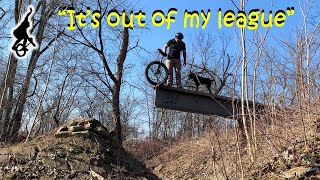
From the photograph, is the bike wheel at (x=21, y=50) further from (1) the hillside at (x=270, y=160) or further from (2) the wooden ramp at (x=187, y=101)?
(1) the hillside at (x=270, y=160)

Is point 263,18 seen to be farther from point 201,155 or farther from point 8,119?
point 8,119

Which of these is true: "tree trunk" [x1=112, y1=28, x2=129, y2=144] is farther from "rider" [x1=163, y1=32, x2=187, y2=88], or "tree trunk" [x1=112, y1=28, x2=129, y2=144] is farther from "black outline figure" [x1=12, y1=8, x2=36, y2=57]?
"black outline figure" [x1=12, y1=8, x2=36, y2=57]

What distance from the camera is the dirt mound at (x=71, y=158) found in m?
6.01

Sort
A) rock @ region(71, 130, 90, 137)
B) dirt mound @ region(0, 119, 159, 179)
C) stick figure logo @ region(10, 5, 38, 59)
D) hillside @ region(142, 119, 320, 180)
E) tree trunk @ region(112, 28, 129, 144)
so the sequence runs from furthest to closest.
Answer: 1. tree trunk @ region(112, 28, 129, 144)
2. stick figure logo @ region(10, 5, 38, 59)
3. rock @ region(71, 130, 90, 137)
4. dirt mound @ region(0, 119, 159, 179)
5. hillside @ region(142, 119, 320, 180)

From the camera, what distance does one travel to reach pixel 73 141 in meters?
7.01

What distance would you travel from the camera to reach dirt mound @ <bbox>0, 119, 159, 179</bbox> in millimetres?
6008

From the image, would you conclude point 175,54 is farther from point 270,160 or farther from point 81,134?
point 270,160

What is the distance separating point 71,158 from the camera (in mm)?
6445

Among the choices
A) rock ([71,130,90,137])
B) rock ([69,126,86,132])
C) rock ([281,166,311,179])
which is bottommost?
rock ([281,166,311,179])

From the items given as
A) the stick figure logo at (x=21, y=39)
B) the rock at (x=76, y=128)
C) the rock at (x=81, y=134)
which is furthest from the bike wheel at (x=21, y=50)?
the rock at (x=81, y=134)

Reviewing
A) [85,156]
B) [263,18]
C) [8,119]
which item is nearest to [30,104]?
[8,119]

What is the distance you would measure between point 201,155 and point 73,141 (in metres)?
3.87

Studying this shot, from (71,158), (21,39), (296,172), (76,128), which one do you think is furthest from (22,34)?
(296,172)

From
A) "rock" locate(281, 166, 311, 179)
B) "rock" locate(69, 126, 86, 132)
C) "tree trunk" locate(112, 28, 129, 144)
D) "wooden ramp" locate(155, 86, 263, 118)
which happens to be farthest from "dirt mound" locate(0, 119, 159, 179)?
"tree trunk" locate(112, 28, 129, 144)
